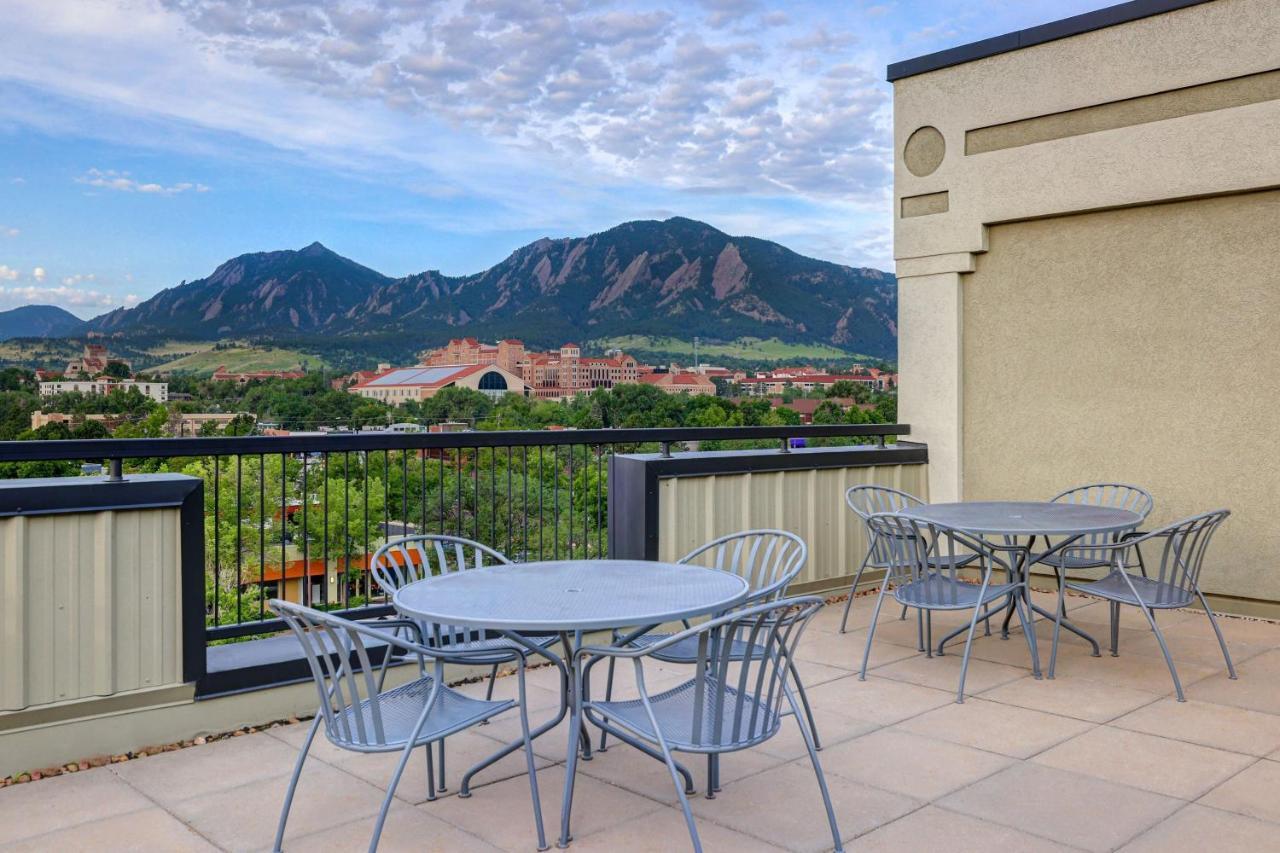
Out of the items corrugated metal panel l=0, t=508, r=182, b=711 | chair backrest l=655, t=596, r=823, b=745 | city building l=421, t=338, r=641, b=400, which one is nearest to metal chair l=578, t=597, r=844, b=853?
chair backrest l=655, t=596, r=823, b=745

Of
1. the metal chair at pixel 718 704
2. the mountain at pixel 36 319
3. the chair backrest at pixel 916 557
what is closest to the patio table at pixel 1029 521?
the chair backrest at pixel 916 557

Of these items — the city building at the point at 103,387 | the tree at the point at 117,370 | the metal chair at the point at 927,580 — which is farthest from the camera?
the tree at the point at 117,370

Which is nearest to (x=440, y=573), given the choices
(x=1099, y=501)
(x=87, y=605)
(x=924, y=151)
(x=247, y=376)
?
(x=87, y=605)

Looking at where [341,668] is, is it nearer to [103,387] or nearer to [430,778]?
[430,778]

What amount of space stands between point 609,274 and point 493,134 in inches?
1307

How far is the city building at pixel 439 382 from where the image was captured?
24.7 meters

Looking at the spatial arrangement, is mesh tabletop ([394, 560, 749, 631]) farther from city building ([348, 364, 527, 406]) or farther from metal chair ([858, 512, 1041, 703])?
city building ([348, 364, 527, 406])

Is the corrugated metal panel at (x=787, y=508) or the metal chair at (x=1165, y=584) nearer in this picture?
the metal chair at (x=1165, y=584)

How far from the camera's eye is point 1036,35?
5.76 m

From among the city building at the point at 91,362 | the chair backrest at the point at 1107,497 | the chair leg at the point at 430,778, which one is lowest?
the chair leg at the point at 430,778

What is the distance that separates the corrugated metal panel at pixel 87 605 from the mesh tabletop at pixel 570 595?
3.34 feet

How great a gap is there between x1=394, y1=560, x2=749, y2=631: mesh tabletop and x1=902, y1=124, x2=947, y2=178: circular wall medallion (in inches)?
167

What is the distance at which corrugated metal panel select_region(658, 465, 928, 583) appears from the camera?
486cm

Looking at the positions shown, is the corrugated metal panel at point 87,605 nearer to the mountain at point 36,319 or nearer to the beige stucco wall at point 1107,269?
the beige stucco wall at point 1107,269
